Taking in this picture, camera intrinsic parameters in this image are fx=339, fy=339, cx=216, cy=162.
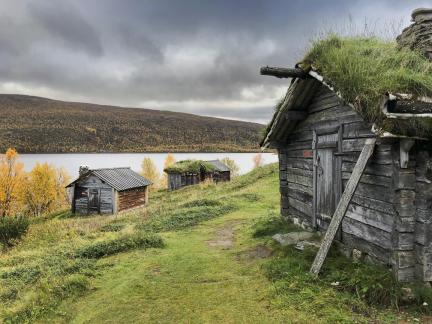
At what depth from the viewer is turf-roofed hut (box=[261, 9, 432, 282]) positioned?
5.63 meters

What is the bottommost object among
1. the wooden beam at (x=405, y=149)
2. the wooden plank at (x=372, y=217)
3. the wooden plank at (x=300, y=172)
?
the wooden plank at (x=372, y=217)

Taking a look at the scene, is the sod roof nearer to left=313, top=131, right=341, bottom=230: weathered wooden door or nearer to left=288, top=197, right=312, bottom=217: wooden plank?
left=313, top=131, right=341, bottom=230: weathered wooden door

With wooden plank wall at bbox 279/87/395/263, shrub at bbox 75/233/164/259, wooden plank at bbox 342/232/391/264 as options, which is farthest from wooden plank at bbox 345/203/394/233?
shrub at bbox 75/233/164/259

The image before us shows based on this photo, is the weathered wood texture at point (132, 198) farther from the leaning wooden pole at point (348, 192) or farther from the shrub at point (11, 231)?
the leaning wooden pole at point (348, 192)

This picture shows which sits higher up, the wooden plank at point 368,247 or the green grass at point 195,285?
the wooden plank at point 368,247

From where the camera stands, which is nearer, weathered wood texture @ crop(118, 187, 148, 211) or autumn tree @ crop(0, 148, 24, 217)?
weathered wood texture @ crop(118, 187, 148, 211)

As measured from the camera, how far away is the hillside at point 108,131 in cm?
10994

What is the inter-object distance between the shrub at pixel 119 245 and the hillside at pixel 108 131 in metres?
95.3

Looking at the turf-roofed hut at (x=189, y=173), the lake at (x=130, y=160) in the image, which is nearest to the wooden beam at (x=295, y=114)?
the turf-roofed hut at (x=189, y=173)

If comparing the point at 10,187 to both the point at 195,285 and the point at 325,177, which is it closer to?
the point at 195,285

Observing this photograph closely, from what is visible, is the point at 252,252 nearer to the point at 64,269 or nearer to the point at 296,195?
the point at 296,195

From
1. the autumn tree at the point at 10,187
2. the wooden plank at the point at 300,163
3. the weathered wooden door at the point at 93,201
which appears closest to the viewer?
the wooden plank at the point at 300,163

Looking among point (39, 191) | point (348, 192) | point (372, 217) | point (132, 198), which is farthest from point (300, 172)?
point (39, 191)

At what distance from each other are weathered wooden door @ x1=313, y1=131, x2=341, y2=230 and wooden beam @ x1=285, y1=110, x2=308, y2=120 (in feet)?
2.38
